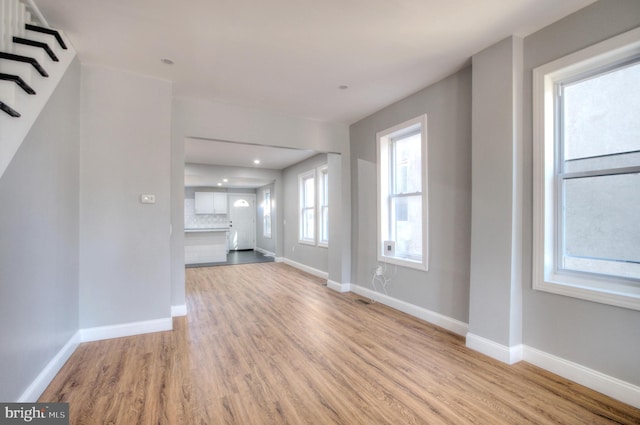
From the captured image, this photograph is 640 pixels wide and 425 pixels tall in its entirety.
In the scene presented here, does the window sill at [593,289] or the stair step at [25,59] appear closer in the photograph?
the stair step at [25,59]

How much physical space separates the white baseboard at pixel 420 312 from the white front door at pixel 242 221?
24.1ft

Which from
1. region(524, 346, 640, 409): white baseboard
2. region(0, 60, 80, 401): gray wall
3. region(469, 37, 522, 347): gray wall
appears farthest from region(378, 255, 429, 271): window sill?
region(0, 60, 80, 401): gray wall

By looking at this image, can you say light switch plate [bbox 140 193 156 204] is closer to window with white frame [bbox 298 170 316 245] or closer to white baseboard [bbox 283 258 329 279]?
white baseboard [bbox 283 258 329 279]

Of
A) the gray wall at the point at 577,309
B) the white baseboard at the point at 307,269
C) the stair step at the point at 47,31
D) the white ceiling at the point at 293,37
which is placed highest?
the white ceiling at the point at 293,37

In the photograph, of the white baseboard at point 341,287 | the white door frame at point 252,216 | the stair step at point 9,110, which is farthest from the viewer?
the white door frame at point 252,216

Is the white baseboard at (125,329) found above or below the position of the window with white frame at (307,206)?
below

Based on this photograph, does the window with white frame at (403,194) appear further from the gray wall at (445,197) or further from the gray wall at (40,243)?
the gray wall at (40,243)

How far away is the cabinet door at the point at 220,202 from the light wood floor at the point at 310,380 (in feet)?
23.4

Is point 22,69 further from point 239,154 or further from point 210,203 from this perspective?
point 210,203

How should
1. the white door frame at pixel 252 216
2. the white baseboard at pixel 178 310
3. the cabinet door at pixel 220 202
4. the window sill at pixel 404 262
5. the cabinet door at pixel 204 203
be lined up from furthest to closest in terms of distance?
the white door frame at pixel 252 216 → the cabinet door at pixel 220 202 → the cabinet door at pixel 204 203 → the white baseboard at pixel 178 310 → the window sill at pixel 404 262

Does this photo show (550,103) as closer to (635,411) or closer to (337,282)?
(635,411)

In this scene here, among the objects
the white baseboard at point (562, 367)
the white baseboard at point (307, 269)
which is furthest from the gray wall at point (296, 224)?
the white baseboard at point (562, 367)

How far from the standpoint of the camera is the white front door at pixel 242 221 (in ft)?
35.3

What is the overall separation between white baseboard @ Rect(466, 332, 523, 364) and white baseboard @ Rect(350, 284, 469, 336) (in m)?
0.28
